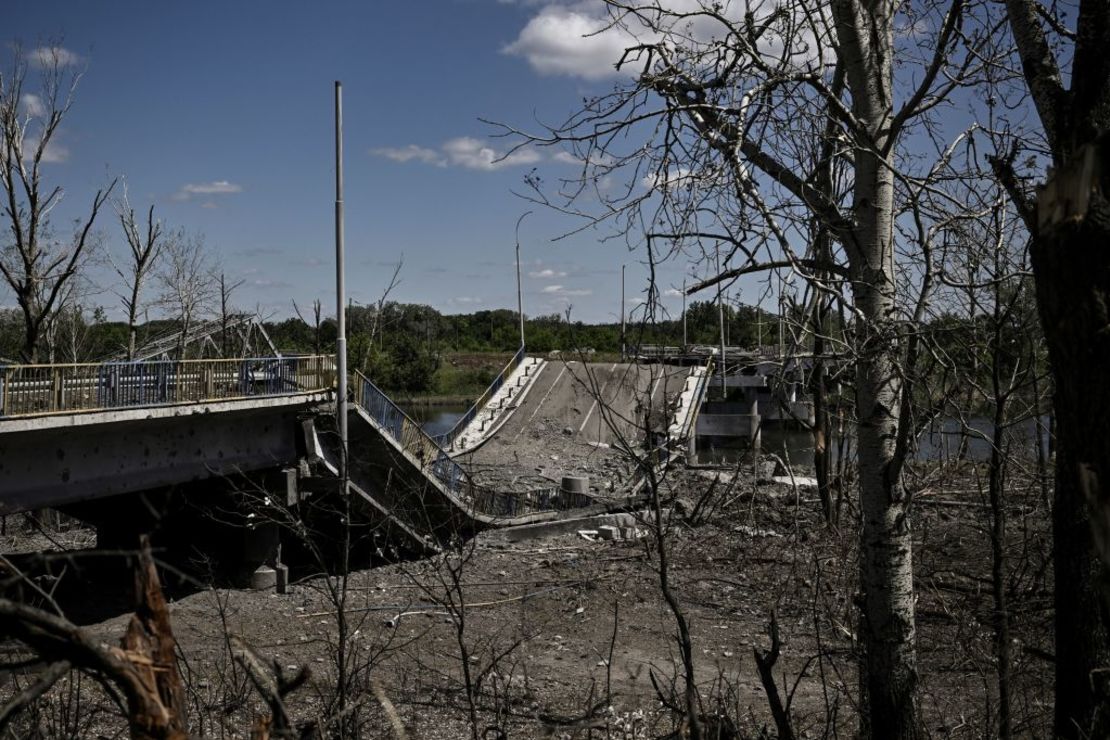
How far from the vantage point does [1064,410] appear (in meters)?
3.10

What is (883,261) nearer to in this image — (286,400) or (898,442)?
(898,442)

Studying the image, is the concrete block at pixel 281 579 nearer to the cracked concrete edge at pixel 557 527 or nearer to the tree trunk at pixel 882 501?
the cracked concrete edge at pixel 557 527

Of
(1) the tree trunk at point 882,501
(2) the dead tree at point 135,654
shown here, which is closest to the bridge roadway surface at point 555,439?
(1) the tree trunk at point 882,501

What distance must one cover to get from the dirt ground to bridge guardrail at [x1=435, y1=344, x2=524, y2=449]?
12.2 metres

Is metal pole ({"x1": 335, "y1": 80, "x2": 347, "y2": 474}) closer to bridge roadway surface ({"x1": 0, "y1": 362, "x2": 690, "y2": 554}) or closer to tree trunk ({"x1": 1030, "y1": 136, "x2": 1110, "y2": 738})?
bridge roadway surface ({"x1": 0, "y1": 362, "x2": 690, "y2": 554})

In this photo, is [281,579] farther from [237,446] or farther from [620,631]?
[620,631]

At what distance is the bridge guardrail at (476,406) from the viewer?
32719mm

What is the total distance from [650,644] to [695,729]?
979cm

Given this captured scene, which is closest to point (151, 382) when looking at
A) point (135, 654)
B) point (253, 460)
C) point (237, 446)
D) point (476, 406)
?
point (237, 446)

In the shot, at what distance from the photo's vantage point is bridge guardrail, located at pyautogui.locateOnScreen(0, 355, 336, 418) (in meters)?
13.5

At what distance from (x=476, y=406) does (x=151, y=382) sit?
22.7 m

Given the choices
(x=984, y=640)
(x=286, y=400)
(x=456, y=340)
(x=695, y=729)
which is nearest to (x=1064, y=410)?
(x=695, y=729)

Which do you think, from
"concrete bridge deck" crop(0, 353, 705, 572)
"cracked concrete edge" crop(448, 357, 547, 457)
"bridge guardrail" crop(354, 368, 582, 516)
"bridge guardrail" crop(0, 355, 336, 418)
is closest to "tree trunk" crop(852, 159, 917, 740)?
"concrete bridge deck" crop(0, 353, 705, 572)

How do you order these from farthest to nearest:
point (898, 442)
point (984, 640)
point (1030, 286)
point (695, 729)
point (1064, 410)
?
point (984, 640) < point (1030, 286) < point (898, 442) < point (695, 729) < point (1064, 410)
